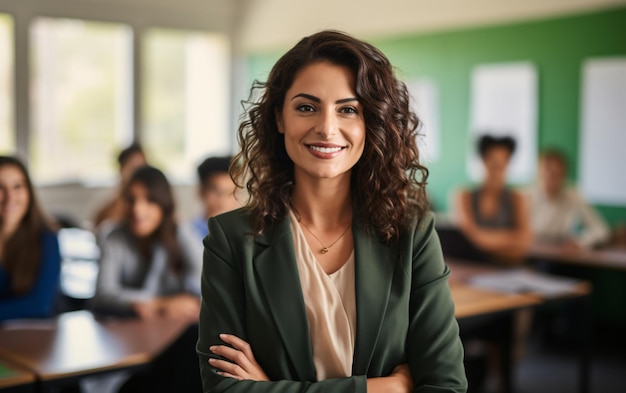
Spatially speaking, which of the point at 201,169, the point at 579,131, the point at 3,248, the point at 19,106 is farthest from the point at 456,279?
the point at 19,106

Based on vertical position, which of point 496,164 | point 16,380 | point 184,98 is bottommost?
point 16,380

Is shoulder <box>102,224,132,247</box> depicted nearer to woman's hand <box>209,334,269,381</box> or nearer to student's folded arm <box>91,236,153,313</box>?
student's folded arm <box>91,236,153,313</box>

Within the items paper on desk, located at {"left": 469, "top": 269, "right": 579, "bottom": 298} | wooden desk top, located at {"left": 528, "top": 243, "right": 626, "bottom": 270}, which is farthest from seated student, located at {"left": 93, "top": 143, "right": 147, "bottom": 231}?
wooden desk top, located at {"left": 528, "top": 243, "right": 626, "bottom": 270}

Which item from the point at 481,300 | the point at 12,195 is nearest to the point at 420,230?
the point at 481,300

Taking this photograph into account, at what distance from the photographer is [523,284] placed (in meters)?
4.27

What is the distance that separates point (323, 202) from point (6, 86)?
691 cm

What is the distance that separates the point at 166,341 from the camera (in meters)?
3.24

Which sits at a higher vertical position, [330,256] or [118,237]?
[330,256]

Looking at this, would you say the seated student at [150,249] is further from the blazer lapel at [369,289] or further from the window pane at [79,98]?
the window pane at [79,98]

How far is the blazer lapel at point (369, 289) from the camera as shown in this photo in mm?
1675

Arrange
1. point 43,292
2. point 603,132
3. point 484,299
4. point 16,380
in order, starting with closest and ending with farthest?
point 16,380, point 43,292, point 484,299, point 603,132

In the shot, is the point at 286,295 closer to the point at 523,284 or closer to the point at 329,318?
the point at 329,318

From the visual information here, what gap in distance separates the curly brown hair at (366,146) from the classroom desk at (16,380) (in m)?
1.33

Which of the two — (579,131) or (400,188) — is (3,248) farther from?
(579,131)
